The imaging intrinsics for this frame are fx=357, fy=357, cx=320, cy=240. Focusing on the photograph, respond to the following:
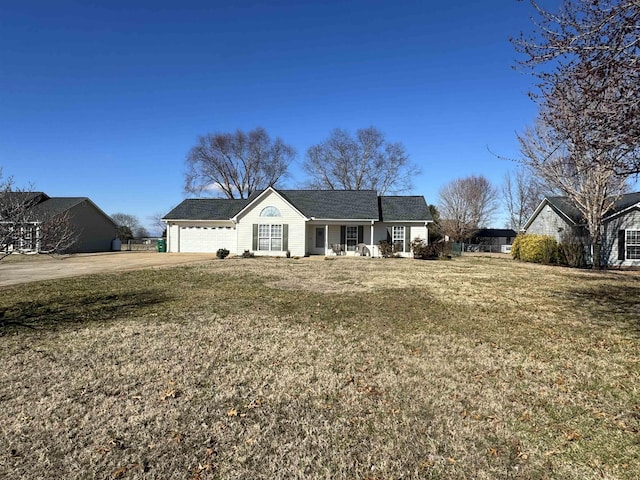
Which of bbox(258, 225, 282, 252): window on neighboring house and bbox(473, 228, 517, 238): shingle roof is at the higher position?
bbox(473, 228, 517, 238): shingle roof

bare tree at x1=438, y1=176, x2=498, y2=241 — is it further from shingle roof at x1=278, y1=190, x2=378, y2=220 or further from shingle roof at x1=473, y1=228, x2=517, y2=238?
shingle roof at x1=278, y1=190, x2=378, y2=220

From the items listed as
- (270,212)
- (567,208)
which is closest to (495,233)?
(567,208)

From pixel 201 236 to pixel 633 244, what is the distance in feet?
95.1

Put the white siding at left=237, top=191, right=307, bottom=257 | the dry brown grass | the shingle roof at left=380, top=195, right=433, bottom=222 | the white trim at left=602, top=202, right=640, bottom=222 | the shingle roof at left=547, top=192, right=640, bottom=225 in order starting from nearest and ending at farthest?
the dry brown grass < the white trim at left=602, top=202, right=640, bottom=222 < the shingle roof at left=547, top=192, right=640, bottom=225 < the white siding at left=237, top=191, right=307, bottom=257 < the shingle roof at left=380, top=195, right=433, bottom=222

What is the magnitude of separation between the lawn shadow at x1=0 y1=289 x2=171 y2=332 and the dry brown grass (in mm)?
81

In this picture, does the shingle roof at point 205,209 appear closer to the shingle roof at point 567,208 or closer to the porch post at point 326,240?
the porch post at point 326,240

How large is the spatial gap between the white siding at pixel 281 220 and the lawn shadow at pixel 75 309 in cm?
1416

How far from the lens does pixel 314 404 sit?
374 cm

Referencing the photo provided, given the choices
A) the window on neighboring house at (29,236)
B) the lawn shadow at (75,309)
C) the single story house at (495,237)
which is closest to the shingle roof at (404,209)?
the lawn shadow at (75,309)

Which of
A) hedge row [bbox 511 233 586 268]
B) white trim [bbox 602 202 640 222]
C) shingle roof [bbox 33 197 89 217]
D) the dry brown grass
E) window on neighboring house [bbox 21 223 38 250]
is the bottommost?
the dry brown grass

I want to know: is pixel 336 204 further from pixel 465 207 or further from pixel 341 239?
pixel 465 207

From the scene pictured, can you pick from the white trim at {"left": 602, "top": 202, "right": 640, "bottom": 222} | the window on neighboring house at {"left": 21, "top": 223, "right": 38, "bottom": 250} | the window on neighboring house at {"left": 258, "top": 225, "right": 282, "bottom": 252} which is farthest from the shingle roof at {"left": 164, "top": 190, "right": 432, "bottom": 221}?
the window on neighboring house at {"left": 21, "top": 223, "right": 38, "bottom": 250}

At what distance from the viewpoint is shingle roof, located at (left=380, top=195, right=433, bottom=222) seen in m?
23.9

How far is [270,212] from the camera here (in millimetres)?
23734
